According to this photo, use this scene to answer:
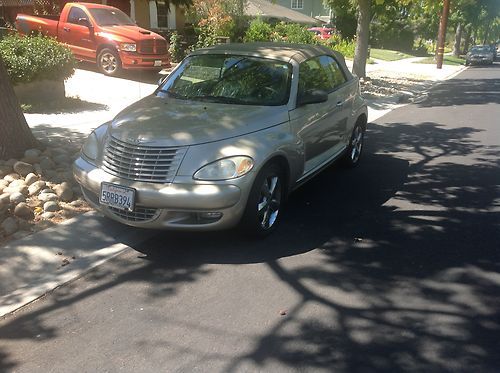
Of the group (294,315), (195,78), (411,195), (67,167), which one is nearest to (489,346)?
(294,315)

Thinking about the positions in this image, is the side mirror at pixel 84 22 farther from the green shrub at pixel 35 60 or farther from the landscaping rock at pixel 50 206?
the landscaping rock at pixel 50 206

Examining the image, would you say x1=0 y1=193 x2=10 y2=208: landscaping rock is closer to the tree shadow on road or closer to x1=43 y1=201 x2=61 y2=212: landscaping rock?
x1=43 y1=201 x2=61 y2=212: landscaping rock

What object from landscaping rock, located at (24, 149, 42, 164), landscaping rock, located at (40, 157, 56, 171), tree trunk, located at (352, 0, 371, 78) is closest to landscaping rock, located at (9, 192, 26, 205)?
landscaping rock, located at (40, 157, 56, 171)

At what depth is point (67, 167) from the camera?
6.18 metres

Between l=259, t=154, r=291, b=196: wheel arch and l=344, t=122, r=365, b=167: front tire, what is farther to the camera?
l=344, t=122, r=365, b=167: front tire

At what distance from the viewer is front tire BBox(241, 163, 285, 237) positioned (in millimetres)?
4387

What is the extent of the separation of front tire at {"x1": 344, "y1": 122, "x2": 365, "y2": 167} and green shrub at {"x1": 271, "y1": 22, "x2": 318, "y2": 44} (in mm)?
16035

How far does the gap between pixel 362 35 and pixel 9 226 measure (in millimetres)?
15308

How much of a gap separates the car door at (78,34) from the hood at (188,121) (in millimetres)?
9754

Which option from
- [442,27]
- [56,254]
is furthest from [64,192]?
[442,27]

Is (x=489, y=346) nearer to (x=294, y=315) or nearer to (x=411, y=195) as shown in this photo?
(x=294, y=315)

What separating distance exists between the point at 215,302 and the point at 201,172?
1059 mm

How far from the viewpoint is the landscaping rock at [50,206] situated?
511 cm

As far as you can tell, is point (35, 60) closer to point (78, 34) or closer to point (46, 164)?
point (46, 164)
